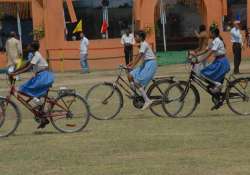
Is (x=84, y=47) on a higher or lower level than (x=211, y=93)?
higher

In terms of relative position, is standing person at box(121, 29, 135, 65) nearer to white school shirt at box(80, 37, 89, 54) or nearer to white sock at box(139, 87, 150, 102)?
white school shirt at box(80, 37, 89, 54)

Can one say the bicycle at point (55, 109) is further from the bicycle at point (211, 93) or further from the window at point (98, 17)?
the window at point (98, 17)

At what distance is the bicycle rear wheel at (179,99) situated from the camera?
1414 cm

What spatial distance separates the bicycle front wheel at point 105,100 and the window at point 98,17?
20.5m

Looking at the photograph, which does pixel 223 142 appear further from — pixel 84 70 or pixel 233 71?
pixel 84 70

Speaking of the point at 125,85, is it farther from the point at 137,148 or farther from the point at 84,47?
the point at 84,47

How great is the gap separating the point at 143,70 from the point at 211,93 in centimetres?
141

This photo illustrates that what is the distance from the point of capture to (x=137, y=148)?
10547mm

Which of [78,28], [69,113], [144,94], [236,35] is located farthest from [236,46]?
[69,113]

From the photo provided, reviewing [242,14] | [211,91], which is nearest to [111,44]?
[242,14]

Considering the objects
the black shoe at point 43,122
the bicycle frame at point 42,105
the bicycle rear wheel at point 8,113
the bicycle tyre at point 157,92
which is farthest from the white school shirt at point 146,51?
the bicycle rear wheel at point 8,113

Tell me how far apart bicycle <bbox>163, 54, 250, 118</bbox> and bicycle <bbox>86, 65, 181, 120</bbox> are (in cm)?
22

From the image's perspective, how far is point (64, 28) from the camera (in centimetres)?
3469

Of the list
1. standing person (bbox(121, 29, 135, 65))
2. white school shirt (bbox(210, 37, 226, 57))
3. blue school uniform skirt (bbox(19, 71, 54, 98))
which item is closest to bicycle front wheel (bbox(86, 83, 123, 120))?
white school shirt (bbox(210, 37, 226, 57))
